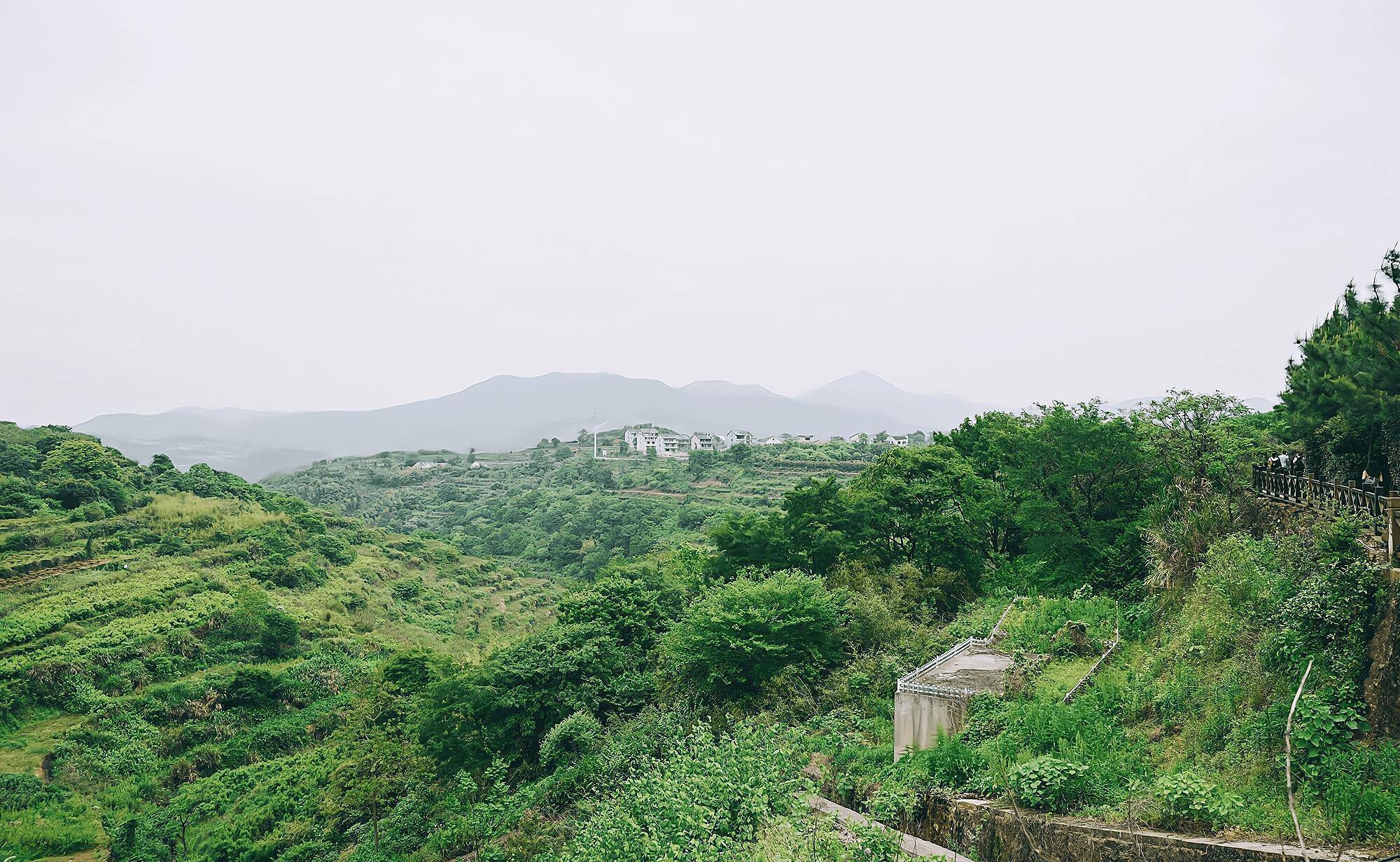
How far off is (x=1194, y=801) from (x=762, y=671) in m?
9.30

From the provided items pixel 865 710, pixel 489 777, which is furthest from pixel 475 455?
pixel 865 710

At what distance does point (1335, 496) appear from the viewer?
921 centimetres

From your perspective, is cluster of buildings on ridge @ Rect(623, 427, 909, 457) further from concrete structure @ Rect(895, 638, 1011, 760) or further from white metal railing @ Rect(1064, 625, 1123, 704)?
concrete structure @ Rect(895, 638, 1011, 760)

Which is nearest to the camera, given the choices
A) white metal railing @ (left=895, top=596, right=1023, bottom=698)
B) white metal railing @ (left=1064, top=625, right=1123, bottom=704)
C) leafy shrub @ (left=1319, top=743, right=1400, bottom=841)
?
leafy shrub @ (left=1319, top=743, right=1400, bottom=841)

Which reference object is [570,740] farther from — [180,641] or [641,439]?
[641,439]

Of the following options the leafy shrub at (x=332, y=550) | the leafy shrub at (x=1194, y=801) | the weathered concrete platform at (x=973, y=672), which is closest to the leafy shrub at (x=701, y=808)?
the weathered concrete platform at (x=973, y=672)

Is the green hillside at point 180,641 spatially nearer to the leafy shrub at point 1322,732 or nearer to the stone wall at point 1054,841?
the stone wall at point 1054,841

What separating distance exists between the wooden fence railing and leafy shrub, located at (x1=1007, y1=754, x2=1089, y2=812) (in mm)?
3445

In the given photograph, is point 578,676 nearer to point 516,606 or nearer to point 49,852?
point 49,852

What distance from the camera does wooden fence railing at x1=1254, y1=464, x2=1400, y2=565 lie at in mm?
6883

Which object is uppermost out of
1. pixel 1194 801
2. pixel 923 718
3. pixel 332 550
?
pixel 1194 801

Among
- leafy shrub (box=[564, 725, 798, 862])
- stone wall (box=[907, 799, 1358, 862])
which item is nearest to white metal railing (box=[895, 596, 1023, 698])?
leafy shrub (box=[564, 725, 798, 862])

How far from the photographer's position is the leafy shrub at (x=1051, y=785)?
7.33 meters

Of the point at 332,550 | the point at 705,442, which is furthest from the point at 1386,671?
the point at 705,442
